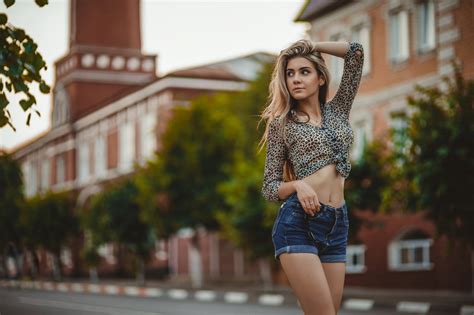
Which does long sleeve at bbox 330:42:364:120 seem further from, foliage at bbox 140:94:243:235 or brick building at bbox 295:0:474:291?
foliage at bbox 140:94:243:235

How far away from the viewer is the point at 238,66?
58188 mm

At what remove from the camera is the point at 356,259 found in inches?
1237

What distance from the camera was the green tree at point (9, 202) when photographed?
12000 mm

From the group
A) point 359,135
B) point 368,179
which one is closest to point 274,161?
point 368,179

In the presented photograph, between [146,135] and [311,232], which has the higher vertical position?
[146,135]

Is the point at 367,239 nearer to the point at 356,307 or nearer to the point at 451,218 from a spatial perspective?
the point at 356,307

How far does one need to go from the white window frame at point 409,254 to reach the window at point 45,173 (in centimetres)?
4888

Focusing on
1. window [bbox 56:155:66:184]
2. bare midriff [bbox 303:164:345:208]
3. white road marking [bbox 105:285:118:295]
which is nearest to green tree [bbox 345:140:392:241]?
white road marking [bbox 105:285:118:295]

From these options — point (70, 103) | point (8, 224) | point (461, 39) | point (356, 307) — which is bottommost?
point (356, 307)

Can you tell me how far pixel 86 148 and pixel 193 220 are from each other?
30687 millimetres

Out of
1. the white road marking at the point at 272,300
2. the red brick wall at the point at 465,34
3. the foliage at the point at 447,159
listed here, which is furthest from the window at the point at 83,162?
the foliage at the point at 447,159

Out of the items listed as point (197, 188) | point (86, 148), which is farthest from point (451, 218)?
point (86, 148)

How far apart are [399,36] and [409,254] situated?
6643 millimetres

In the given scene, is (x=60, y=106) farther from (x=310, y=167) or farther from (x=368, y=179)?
(x=310, y=167)
